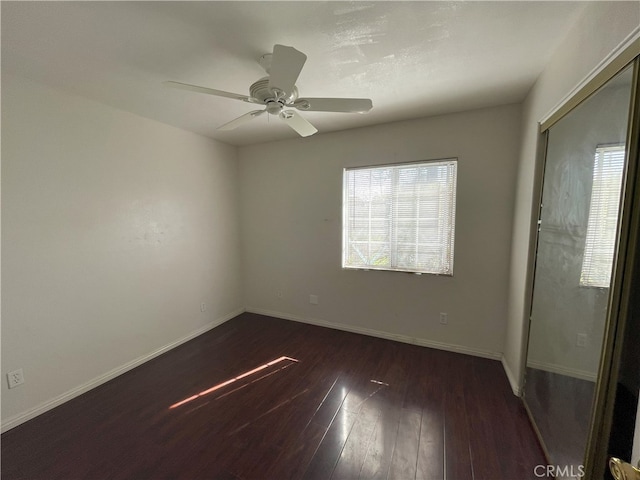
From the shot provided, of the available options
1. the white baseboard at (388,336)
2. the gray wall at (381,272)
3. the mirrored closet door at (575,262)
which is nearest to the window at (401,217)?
the gray wall at (381,272)

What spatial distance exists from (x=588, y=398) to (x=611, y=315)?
0.47 m

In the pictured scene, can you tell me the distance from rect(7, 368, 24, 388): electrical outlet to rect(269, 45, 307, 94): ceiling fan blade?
2.61 metres

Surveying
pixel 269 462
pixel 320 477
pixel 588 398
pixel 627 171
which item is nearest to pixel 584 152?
pixel 627 171

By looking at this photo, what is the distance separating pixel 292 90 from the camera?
144 centimetres

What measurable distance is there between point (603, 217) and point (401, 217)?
1.80 metres

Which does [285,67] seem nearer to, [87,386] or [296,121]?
[296,121]

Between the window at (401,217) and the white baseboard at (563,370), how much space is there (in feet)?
3.51

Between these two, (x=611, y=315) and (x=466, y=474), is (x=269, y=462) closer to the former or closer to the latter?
(x=466, y=474)

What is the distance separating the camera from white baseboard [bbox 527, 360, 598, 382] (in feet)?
3.54

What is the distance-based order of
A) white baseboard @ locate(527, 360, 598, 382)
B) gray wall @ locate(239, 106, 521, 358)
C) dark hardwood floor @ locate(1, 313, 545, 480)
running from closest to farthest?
white baseboard @ locate(527, 360, 598, 382) < dark hardwood floor @ locate(1, 313, 545, 480) < gray wall @ locate(239, 106, 521, 358)

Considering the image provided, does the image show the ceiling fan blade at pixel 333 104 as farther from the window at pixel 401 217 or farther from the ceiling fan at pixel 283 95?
the window at pixel 401 217

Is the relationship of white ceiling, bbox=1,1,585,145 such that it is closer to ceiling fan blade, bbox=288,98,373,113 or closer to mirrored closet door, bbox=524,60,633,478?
ceiling fan blade, bbox=288,98,373,113

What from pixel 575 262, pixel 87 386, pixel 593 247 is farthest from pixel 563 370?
pixel 87 386

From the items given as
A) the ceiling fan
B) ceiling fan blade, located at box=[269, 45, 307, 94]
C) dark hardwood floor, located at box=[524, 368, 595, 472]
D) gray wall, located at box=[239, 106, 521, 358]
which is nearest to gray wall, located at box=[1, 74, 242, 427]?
gray wall, located at box=[239, 106, 521, 358]
